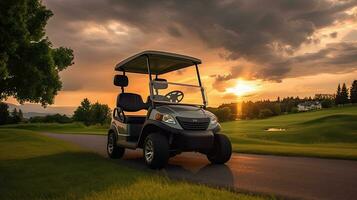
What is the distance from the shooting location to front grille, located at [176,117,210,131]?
880cm

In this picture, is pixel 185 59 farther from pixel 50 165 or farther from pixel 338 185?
pixel 338 185

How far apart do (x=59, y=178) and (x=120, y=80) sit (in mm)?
4836

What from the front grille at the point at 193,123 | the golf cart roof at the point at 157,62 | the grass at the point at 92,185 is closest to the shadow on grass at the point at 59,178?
the grass at the point at 92,185

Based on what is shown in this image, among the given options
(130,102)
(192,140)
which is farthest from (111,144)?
(192,140)

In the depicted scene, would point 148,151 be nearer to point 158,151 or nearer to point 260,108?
point 158,151

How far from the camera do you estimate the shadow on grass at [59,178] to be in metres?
6.32

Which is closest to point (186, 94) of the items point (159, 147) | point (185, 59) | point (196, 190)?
point (185, 59)

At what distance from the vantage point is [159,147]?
28.1 feet

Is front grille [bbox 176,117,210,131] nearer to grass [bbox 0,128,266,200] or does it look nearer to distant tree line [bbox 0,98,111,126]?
grass [bbox 0,128,266,200]

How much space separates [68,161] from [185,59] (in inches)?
178

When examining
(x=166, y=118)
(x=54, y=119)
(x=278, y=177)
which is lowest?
→ (x=278, y=177)

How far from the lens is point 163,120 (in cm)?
888

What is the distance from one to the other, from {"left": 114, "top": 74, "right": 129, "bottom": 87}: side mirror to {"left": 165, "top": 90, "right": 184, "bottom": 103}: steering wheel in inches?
86.9

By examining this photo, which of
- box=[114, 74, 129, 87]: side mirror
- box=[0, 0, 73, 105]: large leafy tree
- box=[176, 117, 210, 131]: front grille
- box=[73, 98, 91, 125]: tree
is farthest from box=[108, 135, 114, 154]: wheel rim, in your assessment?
box=[73, 98, 91, 125]: tree
